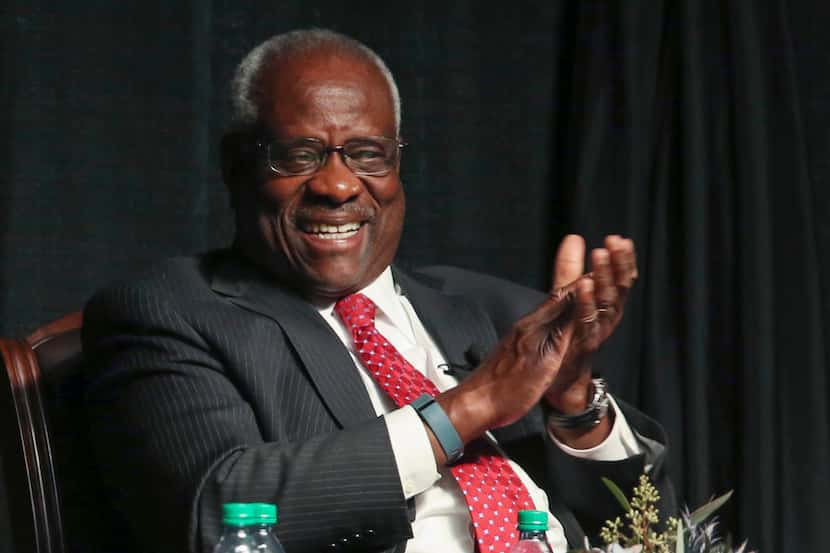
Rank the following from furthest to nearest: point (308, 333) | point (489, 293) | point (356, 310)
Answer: point (489, 293) < point (356, 310) < point (308, 333)

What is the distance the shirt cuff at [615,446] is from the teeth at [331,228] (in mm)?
466

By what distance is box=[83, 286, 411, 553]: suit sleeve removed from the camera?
67.8 inches

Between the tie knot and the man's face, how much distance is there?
2 centimetres

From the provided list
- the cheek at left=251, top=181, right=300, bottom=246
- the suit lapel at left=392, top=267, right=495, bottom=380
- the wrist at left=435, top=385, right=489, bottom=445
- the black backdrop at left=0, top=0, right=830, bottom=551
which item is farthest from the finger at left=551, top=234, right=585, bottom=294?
the black backdrop at left=0, top=0, right=830, bottom=551

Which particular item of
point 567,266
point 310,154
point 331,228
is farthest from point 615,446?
point 310,154

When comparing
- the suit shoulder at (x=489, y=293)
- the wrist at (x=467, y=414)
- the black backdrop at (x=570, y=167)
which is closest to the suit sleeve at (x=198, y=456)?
the wrist at (x=467, y=414)

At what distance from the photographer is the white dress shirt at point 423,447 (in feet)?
5.88

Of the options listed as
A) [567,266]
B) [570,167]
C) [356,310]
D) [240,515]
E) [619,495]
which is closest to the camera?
[240,515]

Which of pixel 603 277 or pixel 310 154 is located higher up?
pixel 310 154

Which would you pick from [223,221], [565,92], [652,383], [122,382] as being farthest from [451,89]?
[122,382]

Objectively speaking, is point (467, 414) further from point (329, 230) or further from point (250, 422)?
point (329, 230)

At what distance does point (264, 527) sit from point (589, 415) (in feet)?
2.85

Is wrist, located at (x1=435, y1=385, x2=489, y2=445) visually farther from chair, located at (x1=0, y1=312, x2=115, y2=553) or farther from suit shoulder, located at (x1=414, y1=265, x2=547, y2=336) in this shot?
chair, located at (x1=0, y1=312, x2=115, y2=553)

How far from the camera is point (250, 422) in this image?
1.85 metres
